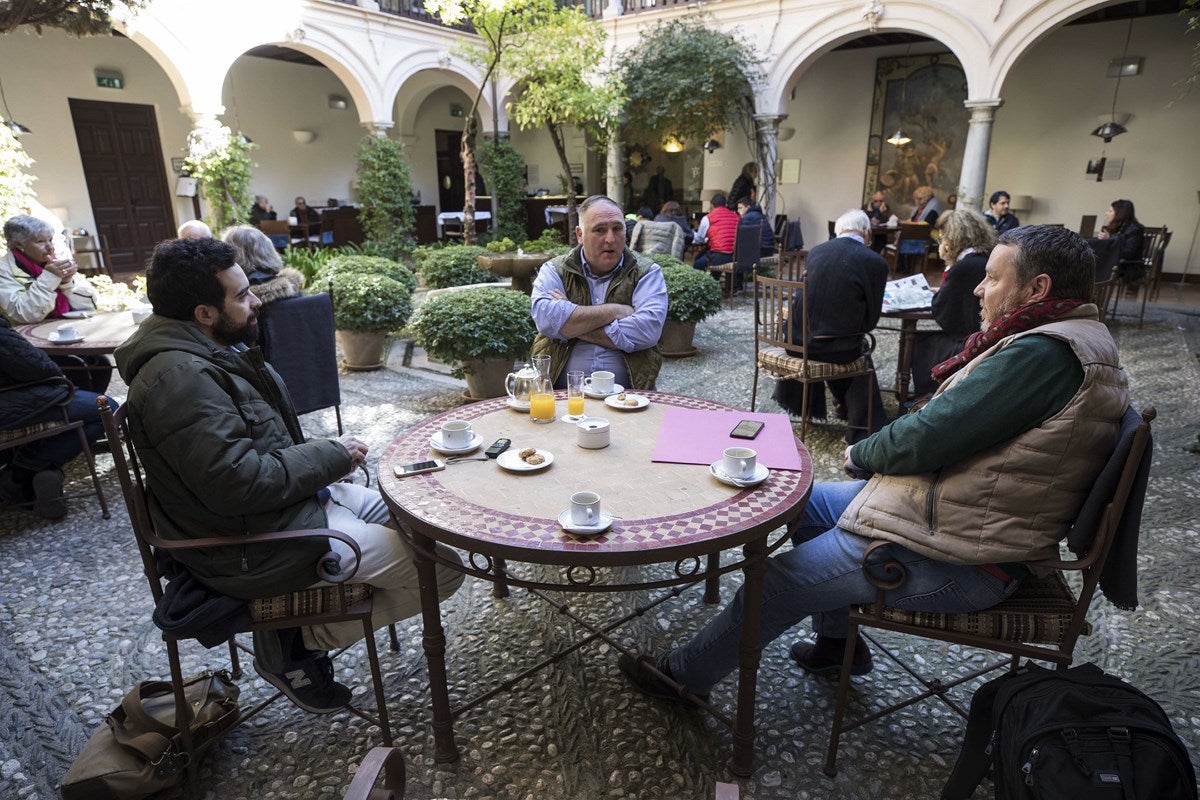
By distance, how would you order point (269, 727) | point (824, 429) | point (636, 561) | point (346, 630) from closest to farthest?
point (636, 561)
point (346, 630)
point (269, 727)
point (824, 429)

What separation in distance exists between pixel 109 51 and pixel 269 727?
13003 millimetres

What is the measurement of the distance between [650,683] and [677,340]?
4420 mm

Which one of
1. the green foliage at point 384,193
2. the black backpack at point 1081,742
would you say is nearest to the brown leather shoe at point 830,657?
the black backpack at point 1081,742

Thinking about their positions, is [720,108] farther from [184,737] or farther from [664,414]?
[184,737]

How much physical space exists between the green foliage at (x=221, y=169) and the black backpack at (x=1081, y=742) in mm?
9688

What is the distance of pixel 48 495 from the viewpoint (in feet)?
10.8

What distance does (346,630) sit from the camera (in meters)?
1.87

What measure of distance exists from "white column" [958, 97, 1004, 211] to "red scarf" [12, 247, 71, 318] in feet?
32.6

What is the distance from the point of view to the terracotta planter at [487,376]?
193 inches

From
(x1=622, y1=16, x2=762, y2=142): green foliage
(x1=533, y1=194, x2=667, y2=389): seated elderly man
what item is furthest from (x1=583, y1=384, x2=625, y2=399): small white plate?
(x1=622, y1=16, x2=762, y2=142): green foliage

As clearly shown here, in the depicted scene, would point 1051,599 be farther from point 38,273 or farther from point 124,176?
point 124,176

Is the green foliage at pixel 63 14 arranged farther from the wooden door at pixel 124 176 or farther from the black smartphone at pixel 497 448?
the wooden door at pixel 124 176

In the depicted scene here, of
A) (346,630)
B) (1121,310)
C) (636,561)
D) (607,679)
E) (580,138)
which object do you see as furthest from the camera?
(580,138)

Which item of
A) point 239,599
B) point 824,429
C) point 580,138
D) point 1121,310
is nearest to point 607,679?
point 239,599
